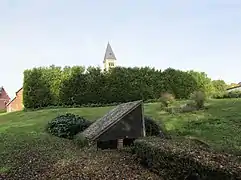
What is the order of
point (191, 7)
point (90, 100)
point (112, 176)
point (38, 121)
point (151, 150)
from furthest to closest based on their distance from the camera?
point (90, 100)
point (38, 121)
point (191, 7)
point (151, 150)
point (112, 176)

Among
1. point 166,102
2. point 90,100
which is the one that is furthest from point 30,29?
point 90,100

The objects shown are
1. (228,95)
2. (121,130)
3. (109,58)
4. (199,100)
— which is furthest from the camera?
(109,58)

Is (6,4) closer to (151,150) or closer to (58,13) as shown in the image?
(58,13)

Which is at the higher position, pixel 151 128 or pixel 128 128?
pixel 128 128

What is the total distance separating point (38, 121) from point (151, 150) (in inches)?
656

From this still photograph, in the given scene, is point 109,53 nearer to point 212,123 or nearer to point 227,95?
point 227,95

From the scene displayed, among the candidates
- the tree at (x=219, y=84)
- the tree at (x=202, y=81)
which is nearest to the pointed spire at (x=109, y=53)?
the tree at (x=219, y=84)

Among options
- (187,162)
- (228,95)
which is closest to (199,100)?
(228,95)

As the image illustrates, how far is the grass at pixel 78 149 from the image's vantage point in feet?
38.9

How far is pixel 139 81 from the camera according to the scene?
37312 mm

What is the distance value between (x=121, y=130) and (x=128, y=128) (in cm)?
47

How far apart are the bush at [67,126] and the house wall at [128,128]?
4952 millimetres

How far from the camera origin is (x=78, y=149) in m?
16.2

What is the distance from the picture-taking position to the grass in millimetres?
11852
